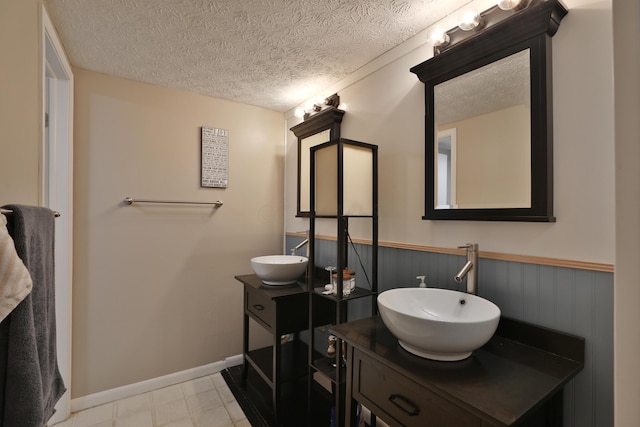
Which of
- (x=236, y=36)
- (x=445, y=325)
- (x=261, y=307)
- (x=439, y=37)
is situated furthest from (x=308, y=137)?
(x=445, y=325)

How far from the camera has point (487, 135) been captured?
1288 mm

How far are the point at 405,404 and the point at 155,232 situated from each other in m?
1.98

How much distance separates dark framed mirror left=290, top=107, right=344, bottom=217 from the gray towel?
1459 mm

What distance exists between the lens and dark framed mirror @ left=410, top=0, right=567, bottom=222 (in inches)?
43.3

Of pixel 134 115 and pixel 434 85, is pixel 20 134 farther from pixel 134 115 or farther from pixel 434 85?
pixel 434 85

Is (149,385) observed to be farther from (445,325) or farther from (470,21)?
(470,21)

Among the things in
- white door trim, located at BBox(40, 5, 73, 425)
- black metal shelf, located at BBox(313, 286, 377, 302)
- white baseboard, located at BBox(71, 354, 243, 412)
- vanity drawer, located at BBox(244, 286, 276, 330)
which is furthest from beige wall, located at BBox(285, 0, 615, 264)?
white door trim, located at BBox(40, 5, 73, 425)

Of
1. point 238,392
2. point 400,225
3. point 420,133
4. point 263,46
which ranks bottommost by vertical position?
point 238,392

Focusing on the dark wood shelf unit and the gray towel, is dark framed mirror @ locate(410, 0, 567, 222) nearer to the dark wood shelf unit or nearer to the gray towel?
the dark wood shelf unit

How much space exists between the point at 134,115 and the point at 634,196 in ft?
8.26

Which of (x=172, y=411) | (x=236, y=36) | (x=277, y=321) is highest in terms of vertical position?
(x=236, y=36)

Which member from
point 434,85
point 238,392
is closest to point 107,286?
point 238,392

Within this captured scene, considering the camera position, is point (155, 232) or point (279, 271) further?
point (155, 232)

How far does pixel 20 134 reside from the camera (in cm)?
106
